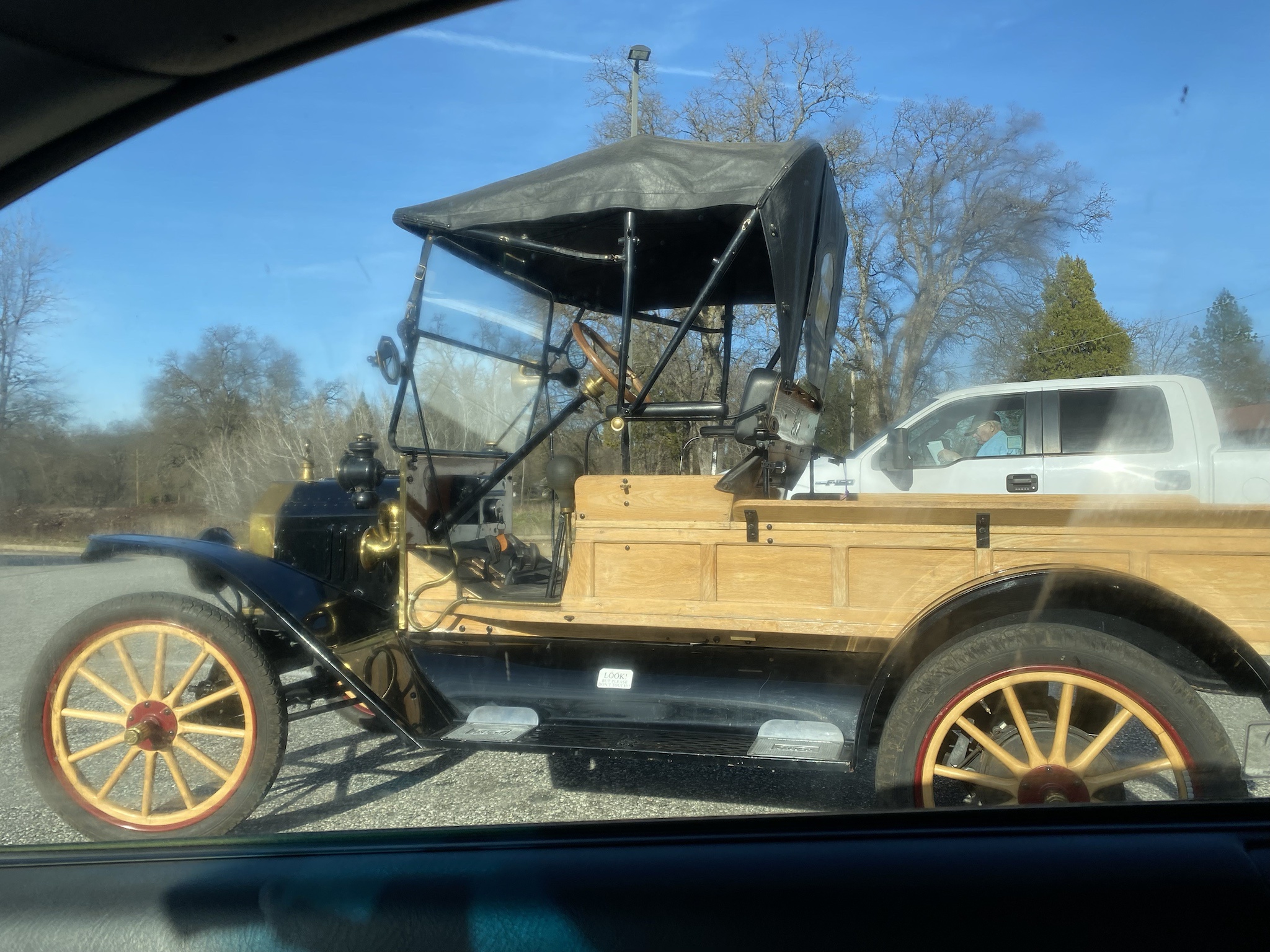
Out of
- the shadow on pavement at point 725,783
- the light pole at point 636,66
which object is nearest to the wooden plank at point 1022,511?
the shadow on pavement at point 725,783

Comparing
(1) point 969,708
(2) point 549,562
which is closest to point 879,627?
(1) point 969,708

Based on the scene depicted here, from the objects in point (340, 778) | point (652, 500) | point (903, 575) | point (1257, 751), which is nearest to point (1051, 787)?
point (1257, 751)

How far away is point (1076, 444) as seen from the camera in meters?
2.30

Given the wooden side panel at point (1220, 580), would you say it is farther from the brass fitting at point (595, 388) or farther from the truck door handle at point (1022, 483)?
the brass fitting at point (595, 388)

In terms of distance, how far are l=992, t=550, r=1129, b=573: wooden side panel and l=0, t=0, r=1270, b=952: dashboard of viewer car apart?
0.75 metres

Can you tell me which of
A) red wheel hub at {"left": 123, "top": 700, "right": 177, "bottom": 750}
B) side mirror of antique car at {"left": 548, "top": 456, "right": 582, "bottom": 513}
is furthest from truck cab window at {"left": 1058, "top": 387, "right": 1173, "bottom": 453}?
red wheel hub at {"left": 123, "top": 700, "right": 177, "bottom": 750}

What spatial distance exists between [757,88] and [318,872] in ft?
6.44

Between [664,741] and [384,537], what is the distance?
1.23 m

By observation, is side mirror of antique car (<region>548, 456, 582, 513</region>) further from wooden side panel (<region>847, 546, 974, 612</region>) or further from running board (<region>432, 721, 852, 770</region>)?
wooden side panel (<region>847, 546, 974, 612</region>)

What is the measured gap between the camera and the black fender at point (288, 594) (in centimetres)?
282

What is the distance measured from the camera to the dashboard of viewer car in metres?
1.36

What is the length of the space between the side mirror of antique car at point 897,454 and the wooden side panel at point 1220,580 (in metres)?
0.63

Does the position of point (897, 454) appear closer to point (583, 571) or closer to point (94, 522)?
point (583, 571)

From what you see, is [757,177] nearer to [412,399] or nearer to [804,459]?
[804,459]
